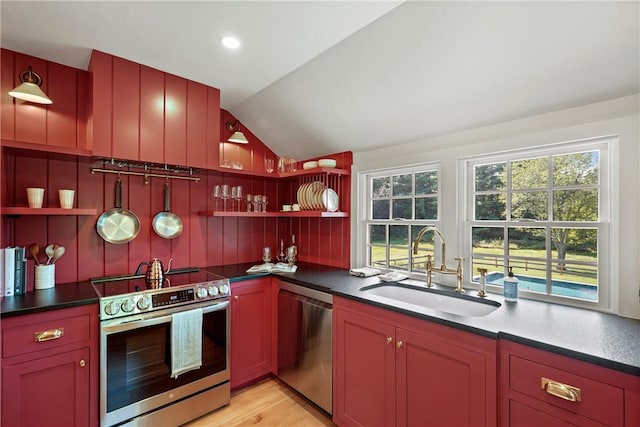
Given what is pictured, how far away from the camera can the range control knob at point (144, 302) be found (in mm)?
1734

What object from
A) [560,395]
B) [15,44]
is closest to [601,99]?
[560,395]

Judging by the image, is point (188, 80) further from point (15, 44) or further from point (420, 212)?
point (420, 212)

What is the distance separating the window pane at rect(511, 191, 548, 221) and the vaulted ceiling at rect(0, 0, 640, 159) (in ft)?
1.59

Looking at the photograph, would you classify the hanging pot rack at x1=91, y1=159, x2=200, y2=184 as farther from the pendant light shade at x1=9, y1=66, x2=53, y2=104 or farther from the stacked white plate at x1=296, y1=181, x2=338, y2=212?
the stacked white plate at x1=296, y1=181, x2=338, y2=212

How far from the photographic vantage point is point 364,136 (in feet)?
8.04

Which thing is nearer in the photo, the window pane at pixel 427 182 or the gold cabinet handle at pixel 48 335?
the gold cabinet handle at pixel 48 335

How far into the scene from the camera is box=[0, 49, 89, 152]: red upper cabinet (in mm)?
1817

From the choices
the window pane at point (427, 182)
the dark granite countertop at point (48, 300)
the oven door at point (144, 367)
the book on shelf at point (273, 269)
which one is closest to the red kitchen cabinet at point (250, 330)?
the book on shelf at point (273, 269)

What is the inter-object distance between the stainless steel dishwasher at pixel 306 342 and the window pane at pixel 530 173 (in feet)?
4.63

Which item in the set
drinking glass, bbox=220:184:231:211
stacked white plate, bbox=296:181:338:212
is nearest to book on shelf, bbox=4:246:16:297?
drinking glass, bbox=220:184:231:211

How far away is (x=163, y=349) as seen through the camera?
185 centimetres

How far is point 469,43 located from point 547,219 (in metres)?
1.11

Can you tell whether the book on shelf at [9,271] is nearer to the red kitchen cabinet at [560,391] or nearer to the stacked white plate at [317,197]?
the stacked white plate at [317,197]

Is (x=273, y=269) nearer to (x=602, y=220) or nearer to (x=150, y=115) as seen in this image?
(x=150, y=115)
